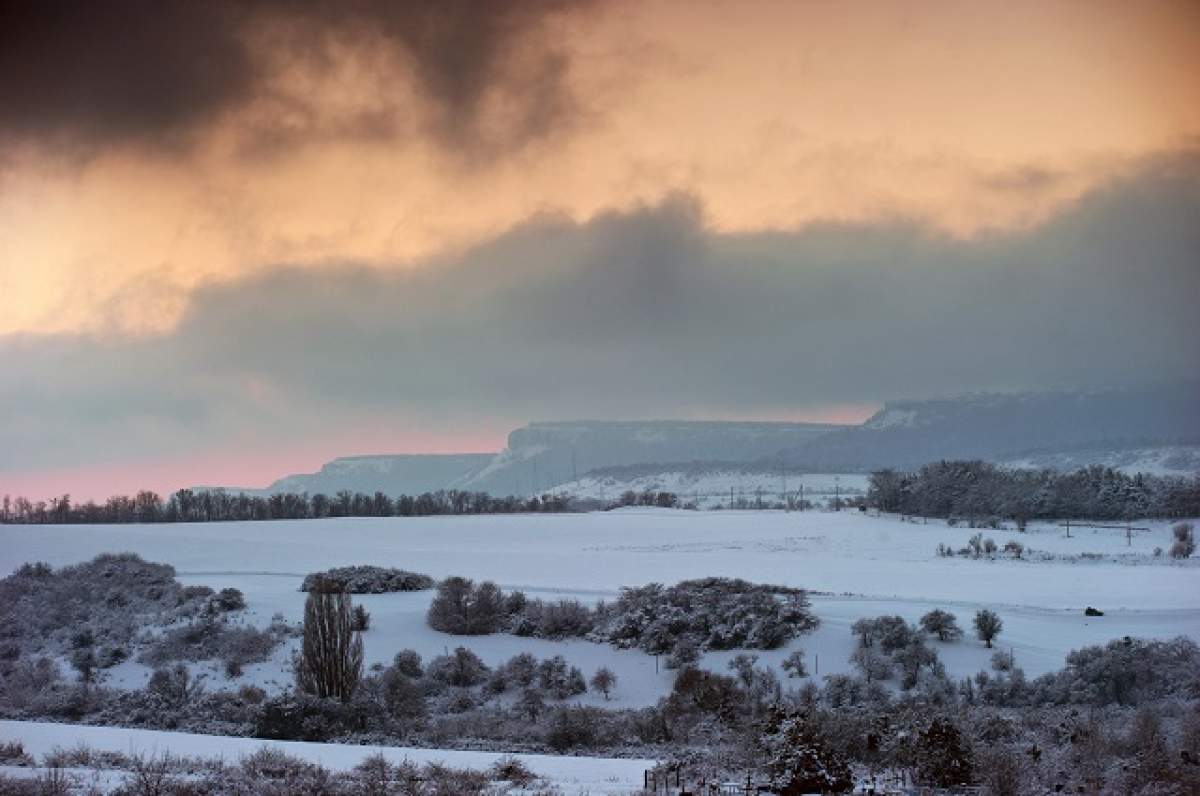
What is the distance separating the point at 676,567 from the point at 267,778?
3705 cm

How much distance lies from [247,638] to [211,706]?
6011 mm

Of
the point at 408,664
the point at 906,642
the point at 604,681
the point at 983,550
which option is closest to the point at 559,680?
the point at 604,681

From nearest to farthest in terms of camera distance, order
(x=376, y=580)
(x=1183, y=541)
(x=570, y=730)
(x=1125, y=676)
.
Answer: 1. (x=570, y=730)
2. (x=1125, y=676)
3. (x=376, y=580)
4. (x=1183, y=541)


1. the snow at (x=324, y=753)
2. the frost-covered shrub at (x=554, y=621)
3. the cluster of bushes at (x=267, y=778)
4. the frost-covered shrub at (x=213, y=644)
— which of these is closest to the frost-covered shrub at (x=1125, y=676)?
the snow at (x=324, y=753)

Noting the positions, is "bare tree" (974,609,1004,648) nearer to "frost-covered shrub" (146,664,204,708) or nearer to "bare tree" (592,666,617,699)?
"bare tree" (592,666,617,699)

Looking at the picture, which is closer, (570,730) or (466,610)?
(570,730)

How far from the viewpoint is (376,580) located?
39969 mm

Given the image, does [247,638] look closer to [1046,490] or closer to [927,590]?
[927,590]

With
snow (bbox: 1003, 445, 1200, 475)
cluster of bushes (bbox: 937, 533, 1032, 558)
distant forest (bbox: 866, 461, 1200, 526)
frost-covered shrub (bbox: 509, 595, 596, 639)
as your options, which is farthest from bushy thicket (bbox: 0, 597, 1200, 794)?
snow (bbox: 1003, 445, 1200, 475)

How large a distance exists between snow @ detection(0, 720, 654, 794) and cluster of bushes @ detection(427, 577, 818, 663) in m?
13.2

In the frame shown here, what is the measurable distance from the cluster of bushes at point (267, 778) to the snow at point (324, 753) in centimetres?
51

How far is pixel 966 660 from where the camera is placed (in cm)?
2744

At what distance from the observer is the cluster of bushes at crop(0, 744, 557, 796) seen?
11.5 metres

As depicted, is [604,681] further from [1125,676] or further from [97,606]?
[97,606]
